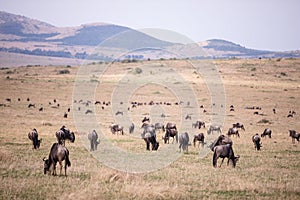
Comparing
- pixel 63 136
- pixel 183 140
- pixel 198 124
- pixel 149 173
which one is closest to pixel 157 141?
pixel 183 140

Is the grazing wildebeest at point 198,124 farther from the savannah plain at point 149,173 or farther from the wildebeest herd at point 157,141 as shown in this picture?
the savannah plain at point 149,173

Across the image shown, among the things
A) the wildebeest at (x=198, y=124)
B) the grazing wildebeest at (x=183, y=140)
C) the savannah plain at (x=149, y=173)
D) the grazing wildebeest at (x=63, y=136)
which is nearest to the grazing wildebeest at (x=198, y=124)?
the wildebeest at (x=198, y=124)

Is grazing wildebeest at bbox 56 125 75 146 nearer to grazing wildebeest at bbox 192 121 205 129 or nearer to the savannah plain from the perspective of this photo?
the savannah plain

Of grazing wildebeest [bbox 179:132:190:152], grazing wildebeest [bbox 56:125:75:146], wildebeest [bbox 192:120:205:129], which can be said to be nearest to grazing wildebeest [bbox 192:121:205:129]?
wildebeest [bbox 192:120:205:129]

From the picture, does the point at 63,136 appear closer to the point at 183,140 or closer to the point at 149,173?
the point at 183,140

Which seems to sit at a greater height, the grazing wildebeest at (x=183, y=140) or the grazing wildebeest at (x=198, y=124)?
the grazing wildebeest at (x=183, y=140)

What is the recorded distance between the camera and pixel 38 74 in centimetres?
10719

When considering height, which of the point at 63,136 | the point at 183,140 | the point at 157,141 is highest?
the point at 63,136

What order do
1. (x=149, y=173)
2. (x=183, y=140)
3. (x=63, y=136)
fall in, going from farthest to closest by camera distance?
1. (x=63, y=136)
2. (x=183, y=140)
3. (x=149, y=173)

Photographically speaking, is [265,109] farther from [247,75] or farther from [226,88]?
[247,75]

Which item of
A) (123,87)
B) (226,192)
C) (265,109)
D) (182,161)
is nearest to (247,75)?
(123,87)

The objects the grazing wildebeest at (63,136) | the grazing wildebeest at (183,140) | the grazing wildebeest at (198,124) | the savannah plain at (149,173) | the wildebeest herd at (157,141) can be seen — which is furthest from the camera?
the grazing wildebeest at (198,124)

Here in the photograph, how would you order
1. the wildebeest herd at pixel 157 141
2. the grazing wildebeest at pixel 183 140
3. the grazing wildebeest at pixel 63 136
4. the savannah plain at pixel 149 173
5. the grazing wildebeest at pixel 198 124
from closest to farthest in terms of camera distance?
the savannah plain at pixel 149 173 < the wildebeest herd at pixel 157 141 < the grazing wildebeest at pixel 183 140 < the grazing wildebeest at pixel 63 136 < the grazing wildebeest at pixel 198 124

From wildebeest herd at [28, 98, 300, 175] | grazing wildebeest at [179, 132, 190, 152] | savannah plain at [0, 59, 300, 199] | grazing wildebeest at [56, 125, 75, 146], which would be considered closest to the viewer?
savannah plain at [0, 59, 300, 199]
